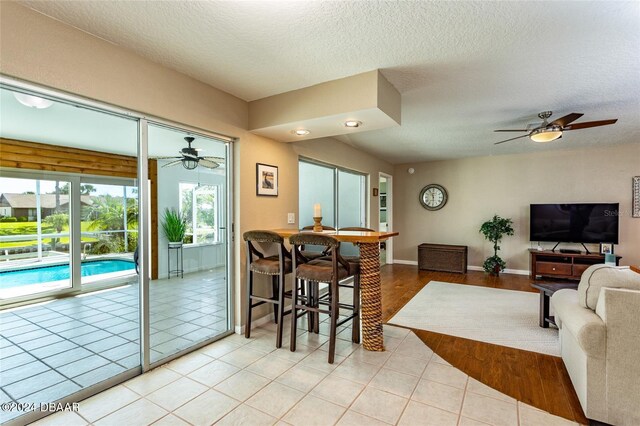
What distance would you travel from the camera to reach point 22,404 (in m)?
1.94

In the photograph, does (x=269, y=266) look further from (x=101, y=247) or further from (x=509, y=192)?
(x=509, y=192)

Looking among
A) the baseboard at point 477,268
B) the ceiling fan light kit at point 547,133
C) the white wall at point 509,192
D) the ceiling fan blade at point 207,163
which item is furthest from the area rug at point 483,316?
the ceiling fan blade at point 207,163

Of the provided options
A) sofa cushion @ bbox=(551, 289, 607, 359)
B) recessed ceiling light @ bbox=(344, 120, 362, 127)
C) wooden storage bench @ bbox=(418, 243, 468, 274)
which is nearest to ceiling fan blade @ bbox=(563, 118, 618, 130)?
sofa cushion @ bbox=(551, 289, 607, 359)

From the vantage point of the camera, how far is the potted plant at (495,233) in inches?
235

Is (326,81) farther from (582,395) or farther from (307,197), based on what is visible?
(582,395)

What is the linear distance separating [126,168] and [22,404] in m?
1.96

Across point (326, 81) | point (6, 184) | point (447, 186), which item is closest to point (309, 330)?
point (326, 81)

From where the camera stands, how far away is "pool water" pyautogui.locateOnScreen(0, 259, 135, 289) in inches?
115

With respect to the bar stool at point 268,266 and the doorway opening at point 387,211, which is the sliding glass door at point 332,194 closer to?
the bar stool at point 268,266

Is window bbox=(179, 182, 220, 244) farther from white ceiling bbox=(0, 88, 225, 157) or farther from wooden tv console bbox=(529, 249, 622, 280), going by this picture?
wooden tv console bbox=(529, 249, 622, 280)

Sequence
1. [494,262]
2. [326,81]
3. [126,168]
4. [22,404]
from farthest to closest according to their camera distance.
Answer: [494,262] < [126,168] < [326,81] < [22,404]

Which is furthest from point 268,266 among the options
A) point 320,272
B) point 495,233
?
point 495,233

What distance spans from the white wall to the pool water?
19.1ft

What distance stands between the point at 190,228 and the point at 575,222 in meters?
6.41
